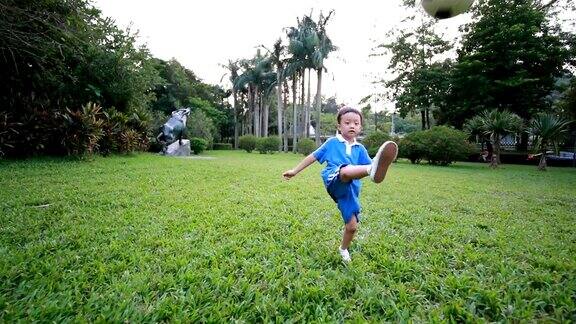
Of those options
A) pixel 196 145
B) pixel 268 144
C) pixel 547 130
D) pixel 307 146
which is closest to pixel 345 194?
pixel 547 130

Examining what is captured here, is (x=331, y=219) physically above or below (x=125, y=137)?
below

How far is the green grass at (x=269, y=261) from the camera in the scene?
2037 mm

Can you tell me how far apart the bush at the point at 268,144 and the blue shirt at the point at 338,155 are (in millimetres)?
23221

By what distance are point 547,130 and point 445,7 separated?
1569 cm

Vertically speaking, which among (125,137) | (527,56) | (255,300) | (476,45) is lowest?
(255,300)

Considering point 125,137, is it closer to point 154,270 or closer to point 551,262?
point 154,270

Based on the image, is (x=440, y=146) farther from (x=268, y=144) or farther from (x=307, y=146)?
(x=268, y=144)

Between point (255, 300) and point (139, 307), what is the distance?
760 mm

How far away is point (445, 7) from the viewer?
3033mm

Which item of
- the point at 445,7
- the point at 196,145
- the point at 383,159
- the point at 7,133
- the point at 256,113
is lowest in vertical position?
the point at 196,145

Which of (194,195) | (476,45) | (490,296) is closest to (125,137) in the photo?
(194,195)

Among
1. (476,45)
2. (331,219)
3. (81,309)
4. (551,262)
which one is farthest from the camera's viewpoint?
(476,45)

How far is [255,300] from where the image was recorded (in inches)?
84.0

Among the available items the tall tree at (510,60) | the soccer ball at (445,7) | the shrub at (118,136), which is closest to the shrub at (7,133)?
the shrub at (118,136)
